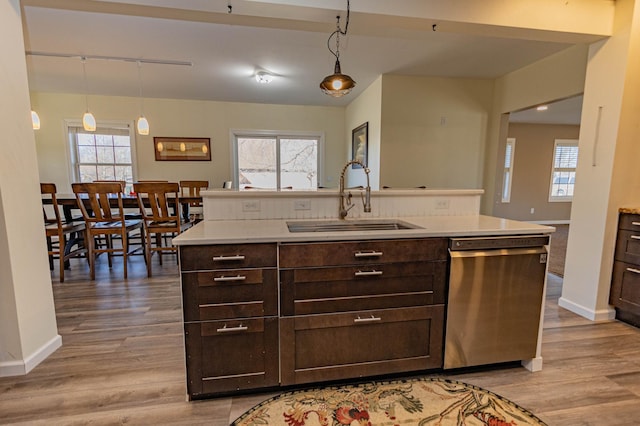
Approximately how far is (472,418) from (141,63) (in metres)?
4.70

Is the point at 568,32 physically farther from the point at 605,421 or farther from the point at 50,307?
the point at 50,307

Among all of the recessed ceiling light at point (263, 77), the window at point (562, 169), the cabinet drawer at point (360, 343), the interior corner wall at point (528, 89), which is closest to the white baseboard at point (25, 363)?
the cabinet drawer at point (360, 343)

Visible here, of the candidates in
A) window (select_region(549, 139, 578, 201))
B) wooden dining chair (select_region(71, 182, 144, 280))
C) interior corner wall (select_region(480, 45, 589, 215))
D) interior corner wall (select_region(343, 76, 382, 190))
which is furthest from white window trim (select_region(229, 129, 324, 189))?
window (select_region(549, 139, 578, 201))

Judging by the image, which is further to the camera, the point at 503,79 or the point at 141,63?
the point at 503,79

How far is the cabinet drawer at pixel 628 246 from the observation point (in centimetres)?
222

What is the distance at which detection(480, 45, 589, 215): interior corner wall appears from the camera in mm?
3203

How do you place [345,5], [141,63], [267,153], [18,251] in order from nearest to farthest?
[18,251], [345,5], [141,63], [267,153]

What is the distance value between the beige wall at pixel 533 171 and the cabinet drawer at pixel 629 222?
463cm

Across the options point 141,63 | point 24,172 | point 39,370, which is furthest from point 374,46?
point 39,370

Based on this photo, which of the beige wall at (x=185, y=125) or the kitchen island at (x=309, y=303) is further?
the beige wall at (x=185, y=125)

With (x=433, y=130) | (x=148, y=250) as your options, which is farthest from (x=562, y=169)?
(x=148, y=250)

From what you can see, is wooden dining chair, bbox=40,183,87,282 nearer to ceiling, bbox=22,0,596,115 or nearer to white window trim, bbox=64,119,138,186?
ceiling, bbox=22,0,596,115

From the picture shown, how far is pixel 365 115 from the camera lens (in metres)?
4.89

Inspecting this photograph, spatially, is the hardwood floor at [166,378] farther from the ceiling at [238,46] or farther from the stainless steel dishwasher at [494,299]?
the ceiling at [238,46]
